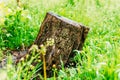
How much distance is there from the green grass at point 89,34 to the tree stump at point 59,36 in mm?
152

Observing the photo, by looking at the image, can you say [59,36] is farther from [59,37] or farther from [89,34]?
[89,34]

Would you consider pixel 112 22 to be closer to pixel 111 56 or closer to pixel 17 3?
pixel 17 3

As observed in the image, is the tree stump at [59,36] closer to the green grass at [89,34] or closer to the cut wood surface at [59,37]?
the cut wood surface at [59,37]

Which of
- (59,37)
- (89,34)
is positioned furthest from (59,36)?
(89,34)

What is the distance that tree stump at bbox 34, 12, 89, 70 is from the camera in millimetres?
4227

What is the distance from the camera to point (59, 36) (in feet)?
14.0

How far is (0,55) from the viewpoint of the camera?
16.2ft

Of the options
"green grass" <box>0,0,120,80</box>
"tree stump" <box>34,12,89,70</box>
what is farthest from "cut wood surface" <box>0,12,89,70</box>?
"green grass" <box>0,0,120,80</box>

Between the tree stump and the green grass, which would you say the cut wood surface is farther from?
the green grass

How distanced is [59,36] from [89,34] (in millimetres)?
1478

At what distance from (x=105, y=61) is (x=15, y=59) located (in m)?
1.45

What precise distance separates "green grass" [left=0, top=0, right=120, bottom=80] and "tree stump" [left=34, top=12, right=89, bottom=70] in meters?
0.15

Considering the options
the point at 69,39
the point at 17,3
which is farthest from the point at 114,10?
the point at 69,39

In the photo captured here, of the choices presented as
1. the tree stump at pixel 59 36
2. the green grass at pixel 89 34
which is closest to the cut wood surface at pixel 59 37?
the tree stump at pixel 59 36
